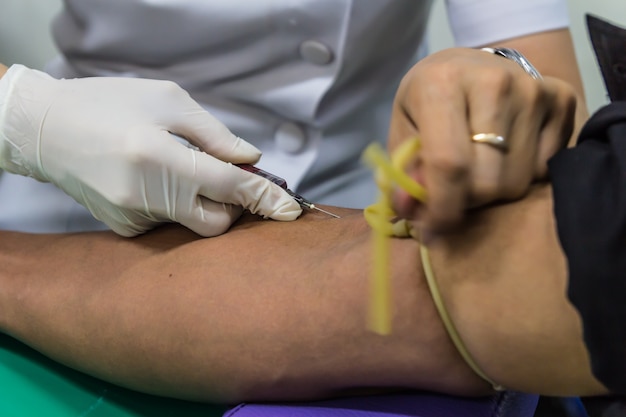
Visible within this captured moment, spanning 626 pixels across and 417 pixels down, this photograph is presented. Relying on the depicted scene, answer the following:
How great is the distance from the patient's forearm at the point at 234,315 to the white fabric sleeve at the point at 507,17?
48 cm

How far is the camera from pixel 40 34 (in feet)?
5.02

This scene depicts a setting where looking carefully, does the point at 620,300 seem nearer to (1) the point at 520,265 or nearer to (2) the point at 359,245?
(1) the point at 520,265

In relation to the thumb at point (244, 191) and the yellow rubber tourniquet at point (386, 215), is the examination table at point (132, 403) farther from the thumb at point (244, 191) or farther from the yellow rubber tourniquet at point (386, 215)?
the thumb at point (244, 191)

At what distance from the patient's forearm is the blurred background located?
0.95 metres

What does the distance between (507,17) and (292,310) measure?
639 millimetres

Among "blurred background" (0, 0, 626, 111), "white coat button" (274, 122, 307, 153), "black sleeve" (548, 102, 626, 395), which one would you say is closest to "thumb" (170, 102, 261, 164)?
"white coat button" (274, 122, 307, 153)

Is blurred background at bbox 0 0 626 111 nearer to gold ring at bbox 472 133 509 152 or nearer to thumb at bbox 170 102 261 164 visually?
thumb at bbox 170 102 261 164

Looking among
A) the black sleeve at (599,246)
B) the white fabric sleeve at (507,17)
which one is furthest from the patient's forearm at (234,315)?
the white fabric sleeve at (507,17)

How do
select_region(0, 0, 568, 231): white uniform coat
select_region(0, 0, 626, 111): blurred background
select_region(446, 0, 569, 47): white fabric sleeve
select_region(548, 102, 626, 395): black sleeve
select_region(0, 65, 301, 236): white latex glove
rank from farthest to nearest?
1. select_region(0, 0, 626, 111): blurred background
2. select_region(446, 0, 569, 47): white fabric sleeve
3. select_region(0, 0, 568, 231): white uniform coat
4. select_region(0, 65, 301, 236): white latex glove
5. select_region(548, 102, 626, 395): black sleeve

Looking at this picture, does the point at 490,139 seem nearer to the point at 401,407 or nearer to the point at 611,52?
the point at 401,407

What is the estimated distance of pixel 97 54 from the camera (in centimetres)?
94

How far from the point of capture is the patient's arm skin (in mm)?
464

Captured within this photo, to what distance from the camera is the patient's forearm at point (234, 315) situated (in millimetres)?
568

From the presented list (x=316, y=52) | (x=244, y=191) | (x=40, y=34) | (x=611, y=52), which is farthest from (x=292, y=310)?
(x=40, y=34)
